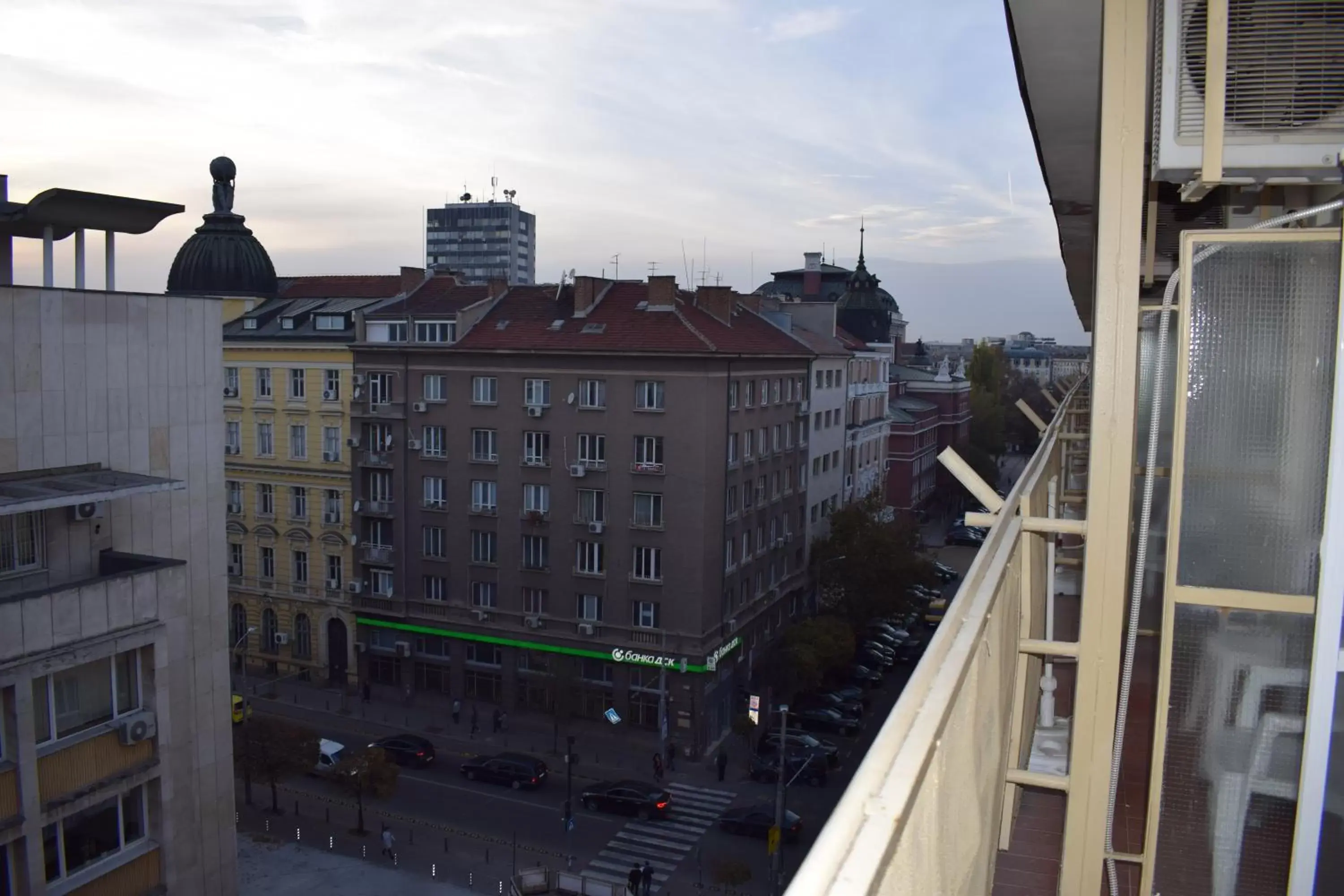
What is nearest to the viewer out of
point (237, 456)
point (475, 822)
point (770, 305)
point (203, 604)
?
point (203, 604)

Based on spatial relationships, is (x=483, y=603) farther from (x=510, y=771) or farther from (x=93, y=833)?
(x=93, y=833)

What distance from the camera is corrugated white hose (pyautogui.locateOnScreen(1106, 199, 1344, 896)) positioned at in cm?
296

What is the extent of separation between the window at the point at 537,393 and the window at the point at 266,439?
9.30 meters

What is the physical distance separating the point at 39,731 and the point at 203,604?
2.89 m

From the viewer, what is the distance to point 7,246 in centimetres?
1445

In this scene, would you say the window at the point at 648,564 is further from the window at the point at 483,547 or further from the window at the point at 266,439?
the window at the point at 266,439

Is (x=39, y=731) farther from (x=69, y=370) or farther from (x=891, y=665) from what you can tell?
(x=891, y=665)

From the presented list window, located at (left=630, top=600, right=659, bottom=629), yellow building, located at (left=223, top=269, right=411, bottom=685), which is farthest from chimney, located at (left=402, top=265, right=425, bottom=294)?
window, located at (left=630, top=600, right=659, bottom=629)

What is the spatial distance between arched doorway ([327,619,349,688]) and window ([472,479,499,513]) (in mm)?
6774

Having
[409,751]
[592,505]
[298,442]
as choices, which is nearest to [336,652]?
[298,442]

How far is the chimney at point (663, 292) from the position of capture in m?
30.6

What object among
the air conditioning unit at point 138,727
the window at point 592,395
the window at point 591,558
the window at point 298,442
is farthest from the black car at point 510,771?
the air conditioning unit at point 138,727

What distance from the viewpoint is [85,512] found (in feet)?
41.7

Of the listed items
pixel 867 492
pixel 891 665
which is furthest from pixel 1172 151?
pixel 867 492
